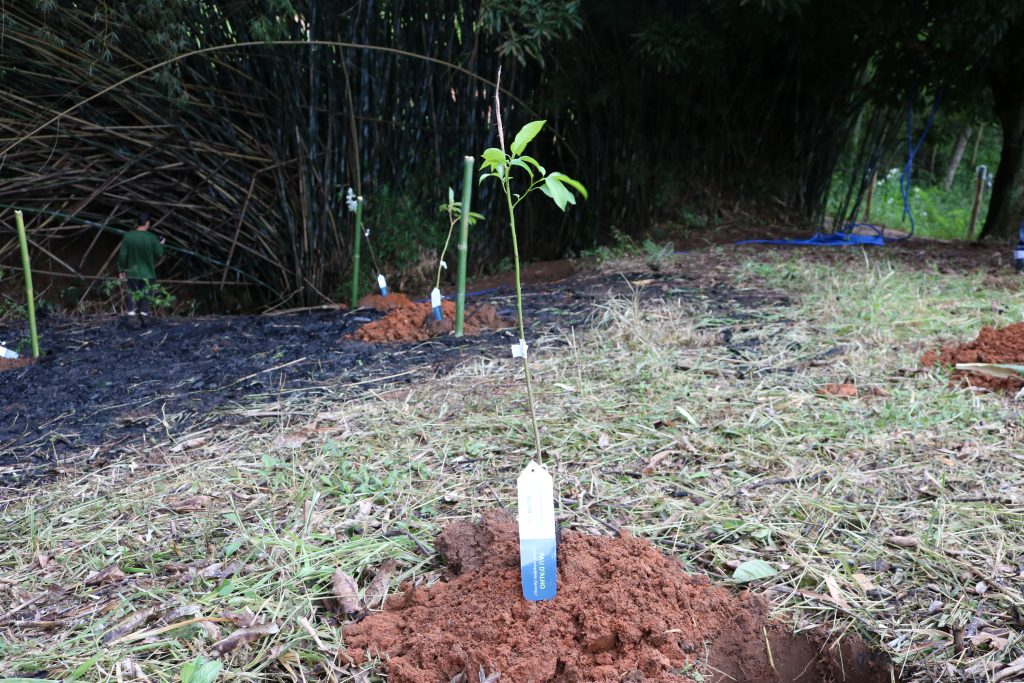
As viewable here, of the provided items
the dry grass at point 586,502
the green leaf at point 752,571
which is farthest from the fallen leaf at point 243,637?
the green leaf at point 752,571

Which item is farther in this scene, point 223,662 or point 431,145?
point 431,145

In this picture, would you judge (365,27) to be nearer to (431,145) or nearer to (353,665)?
(431,145)

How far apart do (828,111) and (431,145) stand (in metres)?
2.86

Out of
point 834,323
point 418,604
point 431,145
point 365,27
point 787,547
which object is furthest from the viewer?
point 431,145

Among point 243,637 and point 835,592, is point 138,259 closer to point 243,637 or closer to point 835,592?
point 243,637

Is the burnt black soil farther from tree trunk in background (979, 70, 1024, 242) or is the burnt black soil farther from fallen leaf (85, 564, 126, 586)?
tree trunk in background (979, 70, 1024, 242)

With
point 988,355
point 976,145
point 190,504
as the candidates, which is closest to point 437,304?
point 190,504

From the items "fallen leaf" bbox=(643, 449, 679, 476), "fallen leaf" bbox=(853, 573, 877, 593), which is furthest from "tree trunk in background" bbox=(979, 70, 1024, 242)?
"fallen leaf" bbox=(853, 573, 877, 593)

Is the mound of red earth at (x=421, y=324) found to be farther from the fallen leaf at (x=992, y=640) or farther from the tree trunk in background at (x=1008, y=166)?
the tree trunk in background at (x=1008, y=166)

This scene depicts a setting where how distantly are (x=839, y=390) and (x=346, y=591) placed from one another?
1542mm

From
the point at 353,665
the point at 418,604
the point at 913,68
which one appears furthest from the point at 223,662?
the point at 913,68

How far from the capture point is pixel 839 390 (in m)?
2.25

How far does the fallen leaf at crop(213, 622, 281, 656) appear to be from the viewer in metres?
1.27

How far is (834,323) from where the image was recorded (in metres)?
2.96
